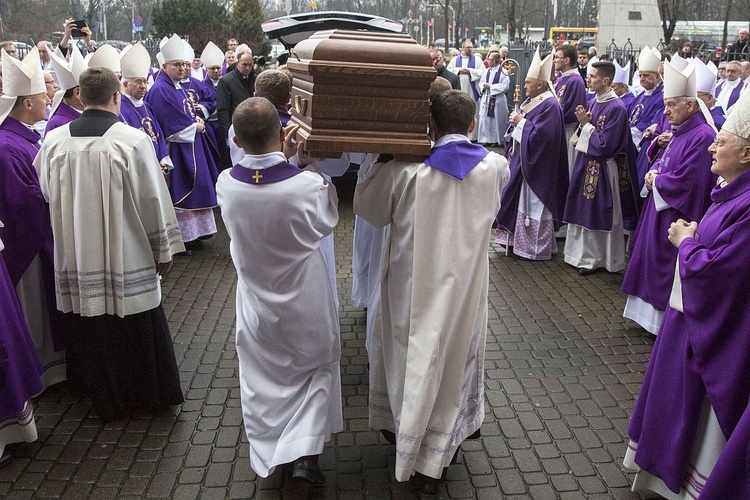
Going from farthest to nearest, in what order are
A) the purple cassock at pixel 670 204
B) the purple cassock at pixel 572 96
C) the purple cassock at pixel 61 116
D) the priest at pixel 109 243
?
1. the purple cassock at pixel 572 96
2. the purple cassock at pixel 670 204
3. the purple cassock at pixel 61 116
4. the priest at pixel 109 243

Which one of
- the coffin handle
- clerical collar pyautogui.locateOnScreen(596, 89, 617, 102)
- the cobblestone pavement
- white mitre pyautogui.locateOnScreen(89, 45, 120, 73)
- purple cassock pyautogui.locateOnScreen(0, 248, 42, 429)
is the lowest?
the cobblestone pavement

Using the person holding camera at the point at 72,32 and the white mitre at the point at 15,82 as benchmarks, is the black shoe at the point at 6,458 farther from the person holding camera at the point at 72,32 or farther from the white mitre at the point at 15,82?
the person holding camera at the point at 72,32

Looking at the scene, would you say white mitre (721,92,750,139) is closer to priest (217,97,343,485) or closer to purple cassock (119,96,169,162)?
priest (217,97,343,485)

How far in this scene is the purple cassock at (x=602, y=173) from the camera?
268 inches

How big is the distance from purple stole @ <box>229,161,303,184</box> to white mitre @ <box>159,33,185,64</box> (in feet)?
15.9

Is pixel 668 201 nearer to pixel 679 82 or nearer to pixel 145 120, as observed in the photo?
pixel 679 82

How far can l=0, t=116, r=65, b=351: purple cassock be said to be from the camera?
400 centimetres

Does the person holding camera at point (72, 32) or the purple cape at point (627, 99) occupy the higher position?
the person holding camera at point (72, 32)

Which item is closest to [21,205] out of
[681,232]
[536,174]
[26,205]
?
[26,205]

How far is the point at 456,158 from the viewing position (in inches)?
125

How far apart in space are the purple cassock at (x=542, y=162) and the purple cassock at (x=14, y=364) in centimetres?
499

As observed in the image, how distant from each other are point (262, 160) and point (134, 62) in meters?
3.84

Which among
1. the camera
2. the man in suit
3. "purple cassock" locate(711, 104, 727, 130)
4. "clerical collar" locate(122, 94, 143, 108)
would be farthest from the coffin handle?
the camera

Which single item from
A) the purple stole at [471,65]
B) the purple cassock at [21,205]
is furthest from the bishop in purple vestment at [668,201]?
the purple stole at [471,65]
